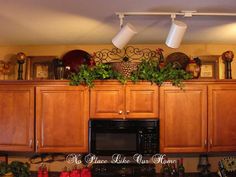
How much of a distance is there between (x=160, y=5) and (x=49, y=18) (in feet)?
2.91

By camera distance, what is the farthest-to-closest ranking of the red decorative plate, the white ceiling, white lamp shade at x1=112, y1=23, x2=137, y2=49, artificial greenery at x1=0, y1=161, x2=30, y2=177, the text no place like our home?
the red decorative plate < the text no place like our home < artificial greenery at x1=0, y1=161, x2=30, y2=177 < white lamp shade at x1=112, y1=23, x2=137, y2=49 < the white ceiling

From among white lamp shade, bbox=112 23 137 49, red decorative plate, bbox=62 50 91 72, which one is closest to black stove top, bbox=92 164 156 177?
red decorative plate, bbox=62 50 91 72

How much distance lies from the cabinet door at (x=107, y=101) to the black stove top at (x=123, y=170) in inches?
22.7

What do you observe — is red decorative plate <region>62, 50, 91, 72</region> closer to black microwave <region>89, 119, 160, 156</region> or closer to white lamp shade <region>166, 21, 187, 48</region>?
black microwave <region>89, 119, 160, 156</region>

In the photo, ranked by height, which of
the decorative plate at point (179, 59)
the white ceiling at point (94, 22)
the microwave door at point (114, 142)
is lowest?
the microwave door at point (114, 142)

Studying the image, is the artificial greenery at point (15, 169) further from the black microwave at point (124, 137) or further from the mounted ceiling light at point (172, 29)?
the mounted ceiling light at point (172, 29)

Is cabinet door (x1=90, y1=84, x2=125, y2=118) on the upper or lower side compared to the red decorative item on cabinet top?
upper

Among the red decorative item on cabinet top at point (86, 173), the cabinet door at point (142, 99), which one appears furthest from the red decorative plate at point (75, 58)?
the red decorative item on cabinet top at point (86, 173)

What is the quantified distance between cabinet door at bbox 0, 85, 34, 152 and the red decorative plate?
0.51 m

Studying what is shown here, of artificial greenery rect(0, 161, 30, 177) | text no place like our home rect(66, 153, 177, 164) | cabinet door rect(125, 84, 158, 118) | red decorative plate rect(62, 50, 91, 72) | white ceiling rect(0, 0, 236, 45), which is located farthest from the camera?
red decorative plate rect(62, 50, 91, 72)

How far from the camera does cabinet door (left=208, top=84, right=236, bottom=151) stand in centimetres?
299

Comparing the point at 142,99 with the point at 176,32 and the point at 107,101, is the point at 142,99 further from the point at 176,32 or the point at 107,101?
the point at 176,32

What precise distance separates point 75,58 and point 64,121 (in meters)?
0.75

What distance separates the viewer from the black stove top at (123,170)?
10.0ft
